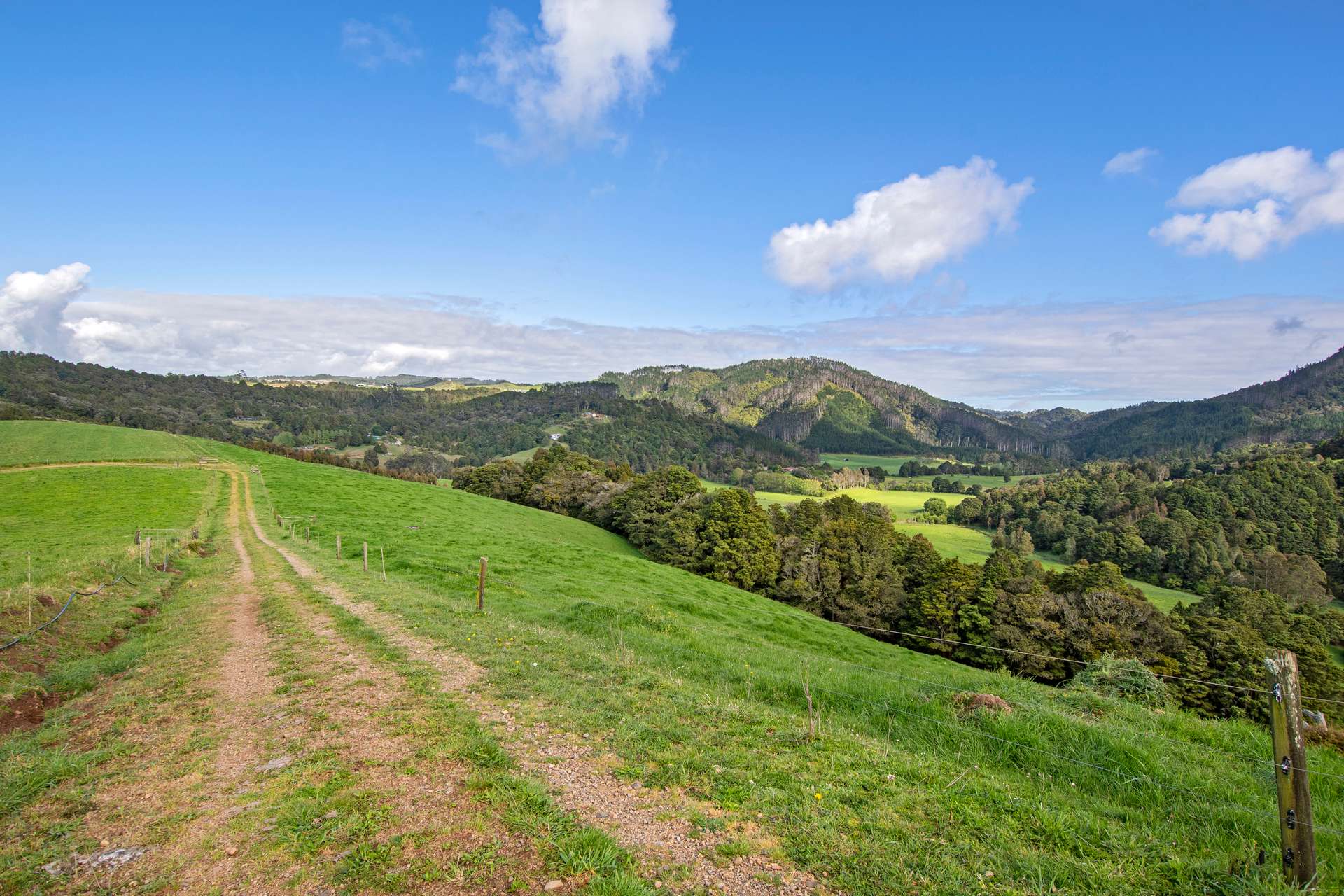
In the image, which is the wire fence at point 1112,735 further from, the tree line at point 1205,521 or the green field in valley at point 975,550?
the tree line at point 1205,521

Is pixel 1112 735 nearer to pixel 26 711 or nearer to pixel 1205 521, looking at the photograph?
pixel 26 711

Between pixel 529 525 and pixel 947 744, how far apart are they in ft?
170

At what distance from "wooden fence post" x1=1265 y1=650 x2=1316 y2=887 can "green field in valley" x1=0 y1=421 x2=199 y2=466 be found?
89.8 m

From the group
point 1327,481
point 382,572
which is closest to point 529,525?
point 382,572

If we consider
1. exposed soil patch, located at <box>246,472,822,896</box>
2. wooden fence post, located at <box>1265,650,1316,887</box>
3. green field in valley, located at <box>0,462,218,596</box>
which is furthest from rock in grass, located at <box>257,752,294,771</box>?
green field in valley, located at <box>0,462,218,596</box>

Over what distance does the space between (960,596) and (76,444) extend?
332 feet

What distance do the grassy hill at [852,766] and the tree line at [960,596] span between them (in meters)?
22.1

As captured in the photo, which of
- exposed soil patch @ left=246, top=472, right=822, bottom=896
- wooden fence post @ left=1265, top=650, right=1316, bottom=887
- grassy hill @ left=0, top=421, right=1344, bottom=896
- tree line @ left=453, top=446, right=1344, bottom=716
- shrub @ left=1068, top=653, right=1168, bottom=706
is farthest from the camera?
tree line @ left=453, top=446, right=1344, bottom=716

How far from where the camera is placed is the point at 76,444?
6675 cm

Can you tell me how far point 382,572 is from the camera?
81.1ft

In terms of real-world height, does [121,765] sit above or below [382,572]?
above

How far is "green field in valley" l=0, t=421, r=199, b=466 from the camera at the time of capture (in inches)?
2376

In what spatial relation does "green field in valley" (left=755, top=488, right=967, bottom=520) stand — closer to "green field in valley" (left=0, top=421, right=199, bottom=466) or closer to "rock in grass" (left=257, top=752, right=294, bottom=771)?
"green field in valley" (left=0, top=421, right=199, bottom=466)

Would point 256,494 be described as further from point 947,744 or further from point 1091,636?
point 1091,636
